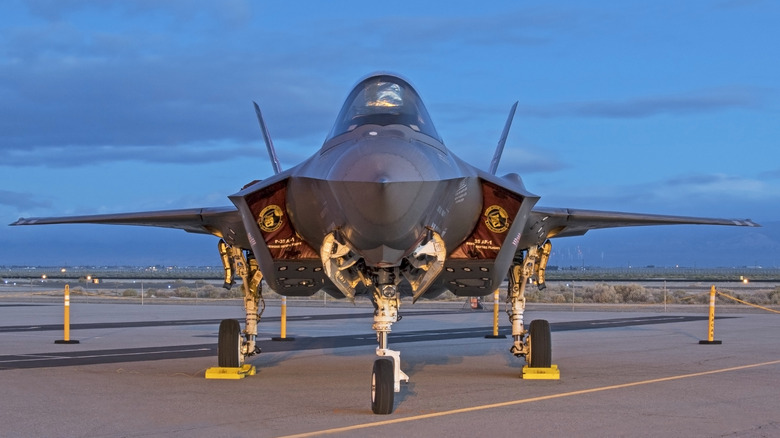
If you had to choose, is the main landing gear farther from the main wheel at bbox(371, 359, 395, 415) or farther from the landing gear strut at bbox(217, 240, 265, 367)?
the main wheel at bbox(371, 359, 395, 415)

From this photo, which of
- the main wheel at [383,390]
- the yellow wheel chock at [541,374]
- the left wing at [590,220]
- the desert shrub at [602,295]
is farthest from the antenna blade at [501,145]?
the desert shrub at [602,295]

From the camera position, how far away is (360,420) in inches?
316

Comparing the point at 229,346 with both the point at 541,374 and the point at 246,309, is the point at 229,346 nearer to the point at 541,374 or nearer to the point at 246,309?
the point at 246,309

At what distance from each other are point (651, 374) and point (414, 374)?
3241 millimetres

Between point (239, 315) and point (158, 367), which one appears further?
point (239, 315)

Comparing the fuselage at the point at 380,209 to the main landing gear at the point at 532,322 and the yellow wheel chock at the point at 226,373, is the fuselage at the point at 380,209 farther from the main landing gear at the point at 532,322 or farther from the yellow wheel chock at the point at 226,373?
the main landing gear at the point at 532,322

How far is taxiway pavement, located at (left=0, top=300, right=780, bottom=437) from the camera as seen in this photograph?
774cm

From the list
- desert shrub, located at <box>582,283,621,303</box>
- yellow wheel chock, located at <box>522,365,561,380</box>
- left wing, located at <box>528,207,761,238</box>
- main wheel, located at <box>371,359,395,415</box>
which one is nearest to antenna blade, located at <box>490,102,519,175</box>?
left wing, located at <box>528,207,761,238</box>

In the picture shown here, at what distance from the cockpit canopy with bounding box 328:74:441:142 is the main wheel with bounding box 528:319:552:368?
3.73 meters

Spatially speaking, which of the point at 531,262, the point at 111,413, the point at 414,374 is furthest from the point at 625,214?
the point at 111,413

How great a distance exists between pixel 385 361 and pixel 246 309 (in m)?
4.18

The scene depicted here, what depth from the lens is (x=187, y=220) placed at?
40.3ft

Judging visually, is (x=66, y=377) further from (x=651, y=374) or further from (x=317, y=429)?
(x=651, y=374)

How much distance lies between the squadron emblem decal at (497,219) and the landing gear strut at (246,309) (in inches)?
137
